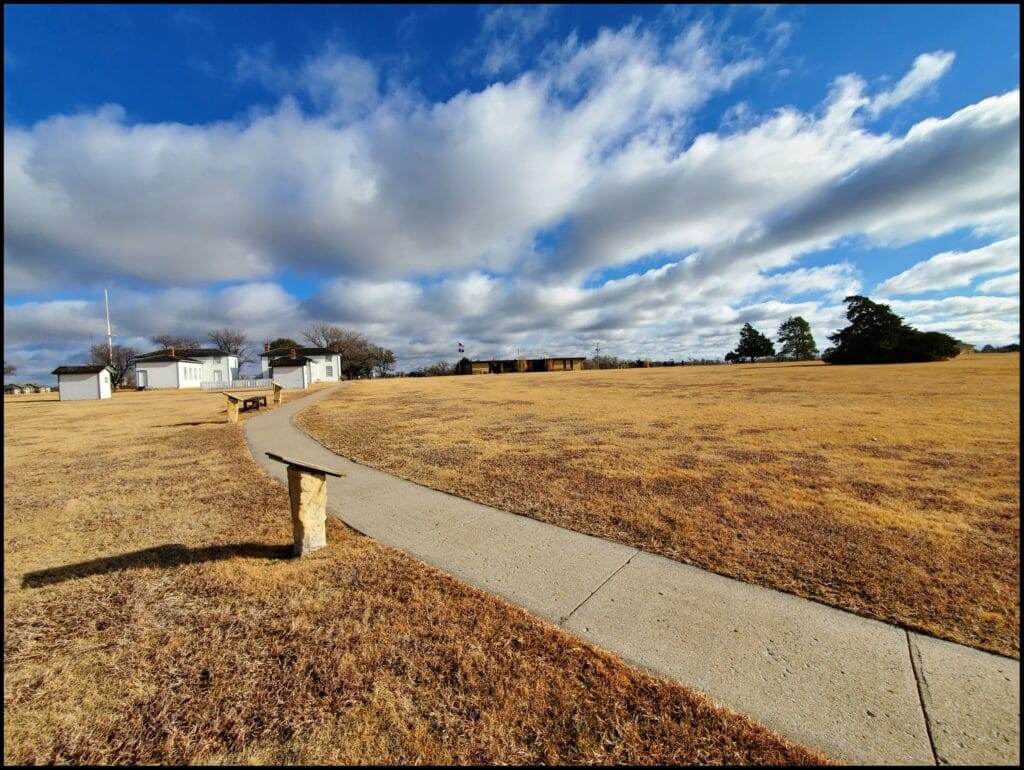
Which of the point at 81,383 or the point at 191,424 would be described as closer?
the point at 191,424

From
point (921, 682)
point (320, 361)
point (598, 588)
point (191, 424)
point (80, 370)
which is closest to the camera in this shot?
point (921, 682)

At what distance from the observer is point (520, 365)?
257 feet

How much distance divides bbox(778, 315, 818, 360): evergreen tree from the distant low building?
130 ft

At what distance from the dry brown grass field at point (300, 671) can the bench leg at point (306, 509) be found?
0.20 metres

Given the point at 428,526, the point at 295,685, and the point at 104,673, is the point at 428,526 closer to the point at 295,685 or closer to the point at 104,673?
the point at 295,685

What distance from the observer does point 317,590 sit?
338 centimetres

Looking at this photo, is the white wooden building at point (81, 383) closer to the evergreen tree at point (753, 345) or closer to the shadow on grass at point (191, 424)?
the shadow on grass at point (191, 424)

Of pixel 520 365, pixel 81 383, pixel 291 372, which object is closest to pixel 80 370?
pixel 81 383

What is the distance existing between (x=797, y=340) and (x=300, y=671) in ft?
297

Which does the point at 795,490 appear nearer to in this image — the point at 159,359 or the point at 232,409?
the point at 232,409

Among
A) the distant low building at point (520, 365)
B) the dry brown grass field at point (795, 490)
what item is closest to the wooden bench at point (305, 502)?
the dry brown grass field at point (795, 490)

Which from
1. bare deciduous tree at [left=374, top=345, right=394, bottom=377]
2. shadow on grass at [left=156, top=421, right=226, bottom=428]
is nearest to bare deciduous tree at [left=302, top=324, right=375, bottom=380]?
bare deciduous tree at [left=374, top=345, right=394, bottom=377]

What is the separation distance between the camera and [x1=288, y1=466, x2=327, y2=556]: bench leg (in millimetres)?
4055

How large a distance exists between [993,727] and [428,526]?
440 centimetres
